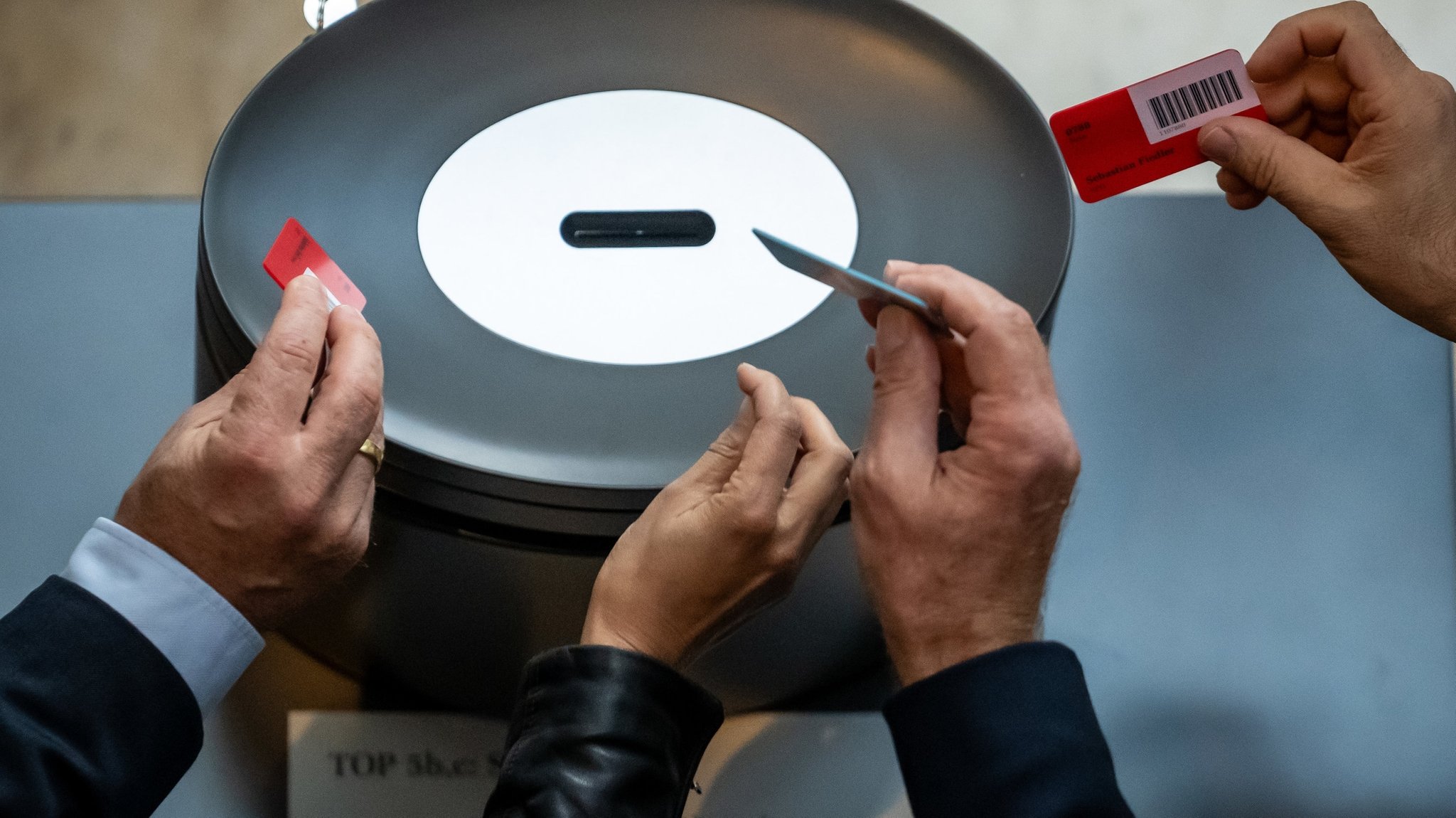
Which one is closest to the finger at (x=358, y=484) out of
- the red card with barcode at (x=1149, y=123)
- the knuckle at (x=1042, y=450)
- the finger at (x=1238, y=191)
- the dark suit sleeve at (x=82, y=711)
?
the dark suit sleeve at (x=82, y=711)

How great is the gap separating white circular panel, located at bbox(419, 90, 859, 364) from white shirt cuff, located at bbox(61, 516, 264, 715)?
25 cm

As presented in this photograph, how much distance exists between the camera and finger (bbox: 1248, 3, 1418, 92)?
0.83 meters

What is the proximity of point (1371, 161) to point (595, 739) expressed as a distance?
23.2 inches

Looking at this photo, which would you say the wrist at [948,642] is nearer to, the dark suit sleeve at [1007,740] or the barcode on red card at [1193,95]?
the dark suit sleeve at [1007,740]

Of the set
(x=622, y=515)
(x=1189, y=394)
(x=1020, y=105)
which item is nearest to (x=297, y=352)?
(x=622, y=515)

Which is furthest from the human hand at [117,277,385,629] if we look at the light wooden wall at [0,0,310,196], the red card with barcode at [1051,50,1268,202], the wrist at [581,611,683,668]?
the light wooden wall at [0,0,310,196]

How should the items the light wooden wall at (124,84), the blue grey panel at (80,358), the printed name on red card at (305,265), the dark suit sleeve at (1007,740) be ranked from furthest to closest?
the light wooden wall at (124,84) < the blue grey panel at (80,358) < the printed name on red card at (305,265) < the dark suit sleeve at (1007,740)

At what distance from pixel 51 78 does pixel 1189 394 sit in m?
1.29

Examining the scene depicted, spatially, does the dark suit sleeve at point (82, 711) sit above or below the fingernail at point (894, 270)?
below

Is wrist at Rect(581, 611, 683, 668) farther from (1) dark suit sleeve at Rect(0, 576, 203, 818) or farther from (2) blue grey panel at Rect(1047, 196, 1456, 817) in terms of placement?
(2) blue grey panel at Rect(1047, 196, 1456, 817)

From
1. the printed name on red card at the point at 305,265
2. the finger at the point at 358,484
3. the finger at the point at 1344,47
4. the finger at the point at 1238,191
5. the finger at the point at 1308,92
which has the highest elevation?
the finger at the point at 1344,47

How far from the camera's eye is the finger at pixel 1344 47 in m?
0.83

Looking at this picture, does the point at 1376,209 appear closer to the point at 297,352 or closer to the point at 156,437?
the point at 297,352

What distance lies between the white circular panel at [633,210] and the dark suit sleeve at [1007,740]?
280 mm
